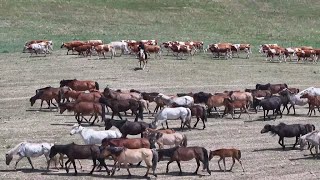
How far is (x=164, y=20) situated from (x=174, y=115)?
157ft

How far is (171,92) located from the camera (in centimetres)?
3953

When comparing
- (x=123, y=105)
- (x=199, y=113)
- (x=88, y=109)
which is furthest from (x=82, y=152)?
(x=123, y=105)

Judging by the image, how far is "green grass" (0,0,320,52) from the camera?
224ft

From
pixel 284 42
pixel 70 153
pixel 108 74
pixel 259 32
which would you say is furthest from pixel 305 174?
pixel 259 32

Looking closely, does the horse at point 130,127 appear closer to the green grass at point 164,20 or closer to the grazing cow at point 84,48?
the grazing cow at point 84,48

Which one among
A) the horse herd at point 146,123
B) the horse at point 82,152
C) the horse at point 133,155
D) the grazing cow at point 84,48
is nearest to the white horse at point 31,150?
the horse herd at point 146,123

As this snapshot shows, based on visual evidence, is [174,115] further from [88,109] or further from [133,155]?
[133,155]

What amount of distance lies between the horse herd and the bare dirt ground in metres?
0.48

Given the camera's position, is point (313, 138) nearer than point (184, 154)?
No

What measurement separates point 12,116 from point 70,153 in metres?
11.3

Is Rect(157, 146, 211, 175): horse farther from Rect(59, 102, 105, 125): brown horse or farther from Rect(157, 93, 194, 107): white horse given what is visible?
Rect(157, 93, 194, 107): white horse

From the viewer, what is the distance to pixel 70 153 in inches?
875

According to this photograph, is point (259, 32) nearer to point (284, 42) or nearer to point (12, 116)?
point (284, 42)

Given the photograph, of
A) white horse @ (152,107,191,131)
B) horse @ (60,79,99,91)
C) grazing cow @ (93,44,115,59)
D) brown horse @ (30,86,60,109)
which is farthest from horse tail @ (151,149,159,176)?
grazing cow @ (93,44,115,59)
